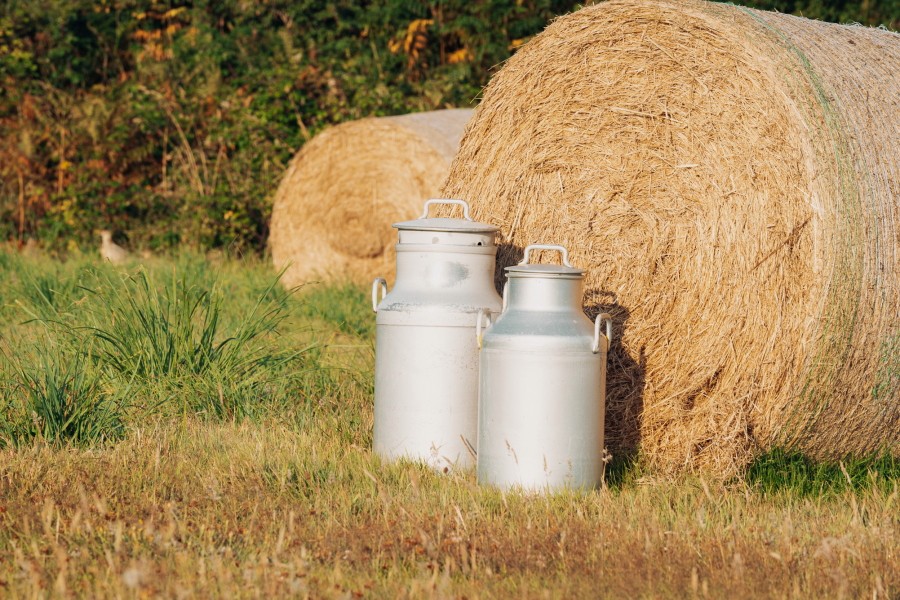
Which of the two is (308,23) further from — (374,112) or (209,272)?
(209,272)

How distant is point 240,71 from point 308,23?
1.27 metres

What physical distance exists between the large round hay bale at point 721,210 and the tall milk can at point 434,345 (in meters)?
0.70

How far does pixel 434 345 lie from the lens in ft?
14.9

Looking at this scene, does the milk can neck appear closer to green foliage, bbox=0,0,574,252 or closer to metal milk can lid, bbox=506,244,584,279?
metal milk can lid, bbox=506,244,584,279

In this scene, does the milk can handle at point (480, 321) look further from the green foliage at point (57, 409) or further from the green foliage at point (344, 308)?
the green foliage at point (344, 308)

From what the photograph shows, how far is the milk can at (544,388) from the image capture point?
4148 millimetres

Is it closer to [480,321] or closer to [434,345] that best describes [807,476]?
[480,321]

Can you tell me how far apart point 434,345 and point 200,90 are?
9.58m

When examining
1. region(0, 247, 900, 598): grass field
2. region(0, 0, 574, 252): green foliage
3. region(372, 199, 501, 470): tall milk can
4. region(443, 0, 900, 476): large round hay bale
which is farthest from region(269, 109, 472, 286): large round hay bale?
region(372, 199, 501, 470): tall milk can

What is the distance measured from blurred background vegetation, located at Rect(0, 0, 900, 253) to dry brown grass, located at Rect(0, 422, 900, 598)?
7.62 m

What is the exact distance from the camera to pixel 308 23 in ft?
47.3

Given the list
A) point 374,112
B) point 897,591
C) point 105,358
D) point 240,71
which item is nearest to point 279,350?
point 105,358

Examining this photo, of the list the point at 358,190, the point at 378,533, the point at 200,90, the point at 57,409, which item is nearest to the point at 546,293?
the point at 378,533

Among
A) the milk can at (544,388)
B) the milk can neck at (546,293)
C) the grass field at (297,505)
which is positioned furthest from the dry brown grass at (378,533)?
the milk can neck at (546,293)
